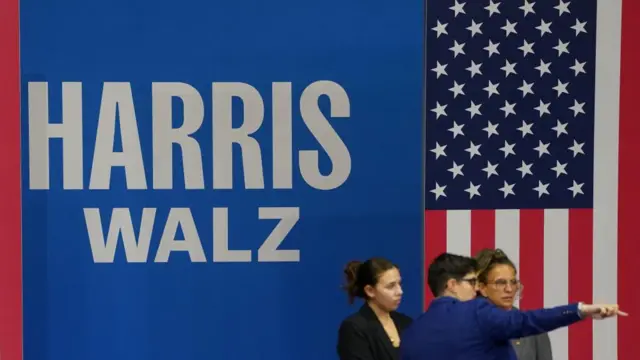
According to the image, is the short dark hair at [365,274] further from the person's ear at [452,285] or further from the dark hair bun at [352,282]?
the person's ear at [452,285]

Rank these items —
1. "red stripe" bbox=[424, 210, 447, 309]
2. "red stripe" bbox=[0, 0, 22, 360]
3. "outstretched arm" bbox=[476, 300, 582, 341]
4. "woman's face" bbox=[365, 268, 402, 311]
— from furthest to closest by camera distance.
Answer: "red stripe" bbox=[424, 210, 447, 309] < "red stripe" bbox=[0, 0, 22, 360] < "woman's face" bbox=[365, 268, 402, 311] < "outstretched arm" bbox=[476, 300, 582, 341]

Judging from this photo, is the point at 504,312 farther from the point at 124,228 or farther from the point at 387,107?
the point at 124,228

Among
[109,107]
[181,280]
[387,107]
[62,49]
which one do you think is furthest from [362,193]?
[62,49]

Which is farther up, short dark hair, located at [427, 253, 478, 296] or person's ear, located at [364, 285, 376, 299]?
short dark hair, located at [427, 253, 478, 296]

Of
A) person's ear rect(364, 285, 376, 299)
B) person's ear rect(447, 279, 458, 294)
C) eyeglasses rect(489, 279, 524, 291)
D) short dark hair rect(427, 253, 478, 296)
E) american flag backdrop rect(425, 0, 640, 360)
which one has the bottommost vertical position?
person's ear rect(364, 285, 376, 299)

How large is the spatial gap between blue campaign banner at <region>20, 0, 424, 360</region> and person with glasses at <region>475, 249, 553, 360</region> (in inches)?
40.0

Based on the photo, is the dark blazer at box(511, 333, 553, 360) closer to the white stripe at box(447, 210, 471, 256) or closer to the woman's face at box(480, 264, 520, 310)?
the woman's face at box(480, 264, 520, 310)

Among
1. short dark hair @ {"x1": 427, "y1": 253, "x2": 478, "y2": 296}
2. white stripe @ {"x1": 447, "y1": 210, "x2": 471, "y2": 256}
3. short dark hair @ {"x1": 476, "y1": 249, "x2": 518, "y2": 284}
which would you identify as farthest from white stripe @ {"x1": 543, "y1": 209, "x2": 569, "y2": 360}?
short dark hair @ {"x1": 427, "y1": 253, "x2": 478, "y2": 296}

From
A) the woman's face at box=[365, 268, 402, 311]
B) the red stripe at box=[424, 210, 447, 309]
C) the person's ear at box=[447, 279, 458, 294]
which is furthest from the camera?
the red stripe at box=[424, 210, 447, 309]

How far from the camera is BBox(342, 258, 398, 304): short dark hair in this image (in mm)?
4164

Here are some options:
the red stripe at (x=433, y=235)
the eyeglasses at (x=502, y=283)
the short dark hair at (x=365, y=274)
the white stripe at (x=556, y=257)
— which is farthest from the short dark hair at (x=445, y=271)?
the white stripe at (x=556, y=257)

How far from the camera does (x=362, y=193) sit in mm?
5055

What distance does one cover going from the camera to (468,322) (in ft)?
10.9

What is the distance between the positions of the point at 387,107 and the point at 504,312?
197 centimetres
